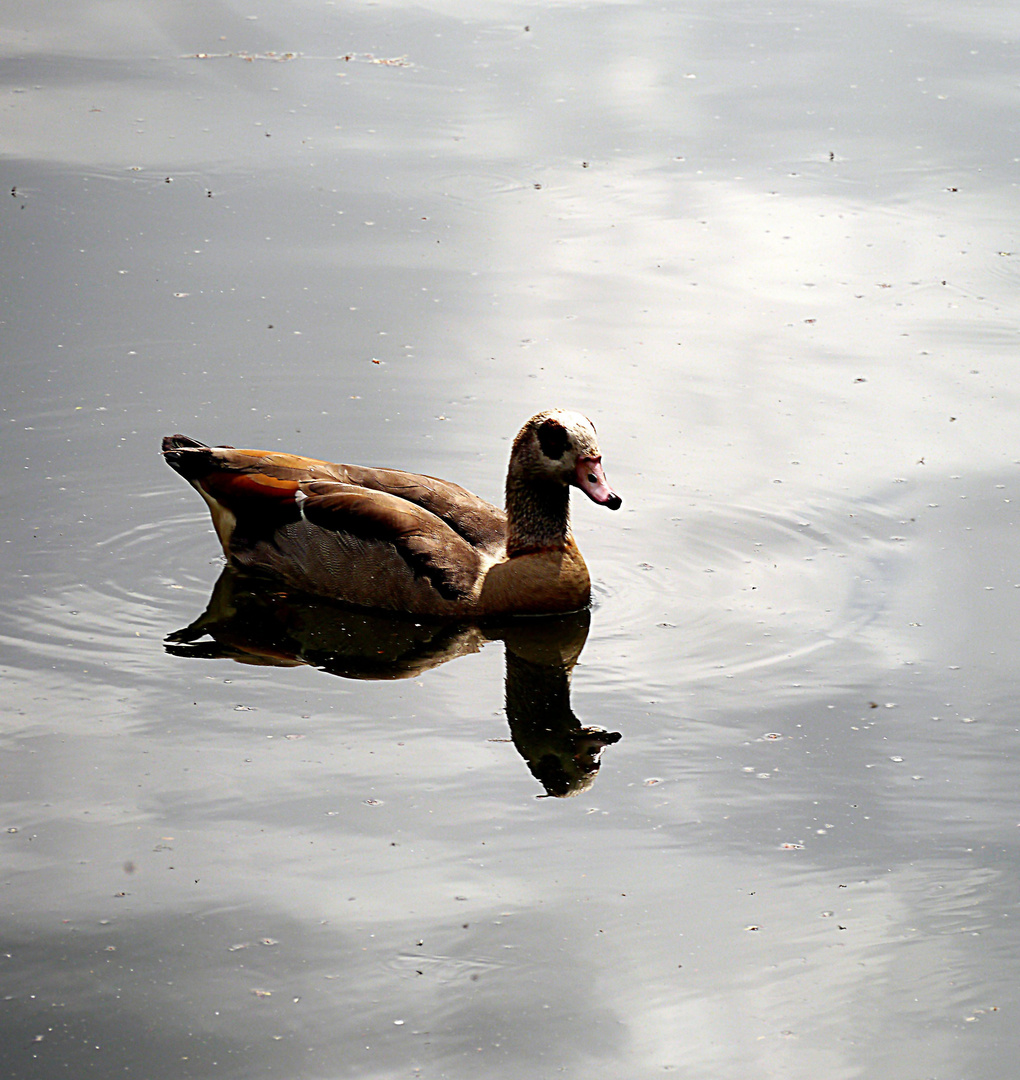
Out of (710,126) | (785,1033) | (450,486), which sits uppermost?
(710,126)

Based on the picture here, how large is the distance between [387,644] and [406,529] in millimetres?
603

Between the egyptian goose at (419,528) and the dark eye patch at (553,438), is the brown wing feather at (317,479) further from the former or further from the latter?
the dark eye patch at (553,438)

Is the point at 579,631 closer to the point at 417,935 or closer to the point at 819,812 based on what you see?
the point at 819,812

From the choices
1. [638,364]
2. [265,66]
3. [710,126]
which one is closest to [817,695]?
[638,364]

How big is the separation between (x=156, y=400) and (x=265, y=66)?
6.99 meters

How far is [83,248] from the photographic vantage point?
12.4m

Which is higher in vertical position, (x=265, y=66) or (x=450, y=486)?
(x=265, y=66)

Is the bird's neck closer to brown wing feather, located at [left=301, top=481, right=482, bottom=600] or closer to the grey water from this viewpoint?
brown wing feather, located at [left=301, top=481, right=482, bottom=600]

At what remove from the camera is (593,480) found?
8.42 m

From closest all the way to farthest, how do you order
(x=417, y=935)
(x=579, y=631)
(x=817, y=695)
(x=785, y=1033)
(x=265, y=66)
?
1. (x=785, y=1033)
2. (x=417, y=935)
3. (x=817, y=695)
4. (x=579, y=631)
5. (x=265, y=66)

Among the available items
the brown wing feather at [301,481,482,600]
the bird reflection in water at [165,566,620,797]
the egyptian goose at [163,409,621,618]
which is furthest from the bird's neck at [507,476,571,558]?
the bird reflection in water at [165,566,620,797]

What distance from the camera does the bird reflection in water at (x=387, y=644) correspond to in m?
7.48

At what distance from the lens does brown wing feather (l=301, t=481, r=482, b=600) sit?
8391 mm

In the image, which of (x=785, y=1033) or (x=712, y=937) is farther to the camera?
(x=712, y=937)
